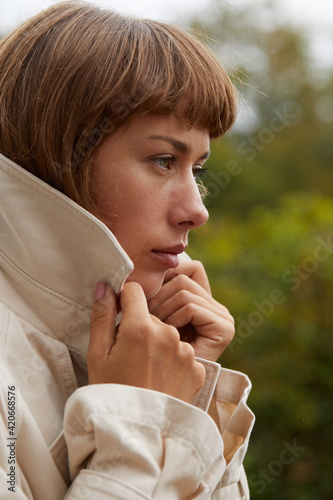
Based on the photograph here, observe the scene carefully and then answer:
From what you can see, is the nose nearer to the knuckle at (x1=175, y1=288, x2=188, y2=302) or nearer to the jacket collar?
the jacket collar

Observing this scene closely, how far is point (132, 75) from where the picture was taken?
1541 mm

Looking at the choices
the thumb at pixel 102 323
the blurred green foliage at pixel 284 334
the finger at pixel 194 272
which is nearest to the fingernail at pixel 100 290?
the thumb at pixel 102 323

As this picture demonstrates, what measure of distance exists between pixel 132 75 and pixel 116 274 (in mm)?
475

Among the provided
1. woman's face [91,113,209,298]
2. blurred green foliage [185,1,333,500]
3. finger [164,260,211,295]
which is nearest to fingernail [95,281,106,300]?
woman's face [91,113,209,298]

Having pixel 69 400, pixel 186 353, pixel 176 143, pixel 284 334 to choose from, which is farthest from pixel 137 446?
pixel 284 334

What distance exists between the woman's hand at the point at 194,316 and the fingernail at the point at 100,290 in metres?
0.37

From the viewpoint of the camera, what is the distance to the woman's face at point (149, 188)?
1559 mm

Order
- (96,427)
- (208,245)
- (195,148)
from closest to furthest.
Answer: (96,427) < (195,148) < (208,245)

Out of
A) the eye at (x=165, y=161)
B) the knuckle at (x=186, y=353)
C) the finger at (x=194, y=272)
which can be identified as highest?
the eye at (x=165, y=161)

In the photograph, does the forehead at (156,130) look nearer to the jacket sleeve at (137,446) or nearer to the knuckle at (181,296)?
the knuckle at (181,296)

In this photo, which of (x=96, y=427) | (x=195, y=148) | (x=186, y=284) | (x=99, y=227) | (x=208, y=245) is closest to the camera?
(x=96, y=427)

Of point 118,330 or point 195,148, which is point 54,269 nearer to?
point 118,330

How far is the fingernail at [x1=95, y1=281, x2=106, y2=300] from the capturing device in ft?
5.06

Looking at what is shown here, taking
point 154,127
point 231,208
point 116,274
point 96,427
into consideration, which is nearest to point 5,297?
point 116,274
